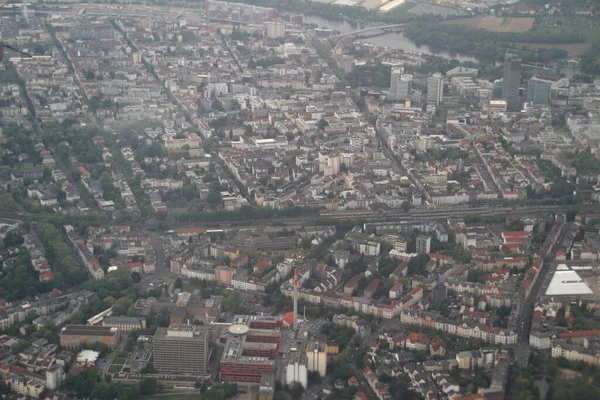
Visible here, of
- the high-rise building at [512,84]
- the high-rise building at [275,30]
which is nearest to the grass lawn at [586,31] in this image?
the high-rise building at [512,84]

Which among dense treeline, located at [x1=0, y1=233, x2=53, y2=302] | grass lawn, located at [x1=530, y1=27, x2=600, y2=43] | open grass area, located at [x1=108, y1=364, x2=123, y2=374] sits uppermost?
grass lawn, located at [x1=530, y1=27, x2=600, y2=43]

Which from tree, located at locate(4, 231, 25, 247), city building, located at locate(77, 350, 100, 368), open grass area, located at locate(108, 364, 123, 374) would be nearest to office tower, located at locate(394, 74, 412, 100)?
tree, located at locate(4, 231, 25, 247)

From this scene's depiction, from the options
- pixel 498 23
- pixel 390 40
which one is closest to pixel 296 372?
pixel 390 40

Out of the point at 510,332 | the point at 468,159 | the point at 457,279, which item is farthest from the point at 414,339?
the point at 468,159

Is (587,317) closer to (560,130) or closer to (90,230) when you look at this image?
(90,230)

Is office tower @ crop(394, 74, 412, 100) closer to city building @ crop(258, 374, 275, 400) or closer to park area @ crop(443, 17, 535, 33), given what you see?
park area @ crop(443, 17, 535, 33)

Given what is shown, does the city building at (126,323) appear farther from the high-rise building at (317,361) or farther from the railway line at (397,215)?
the railway line at (397,215)
